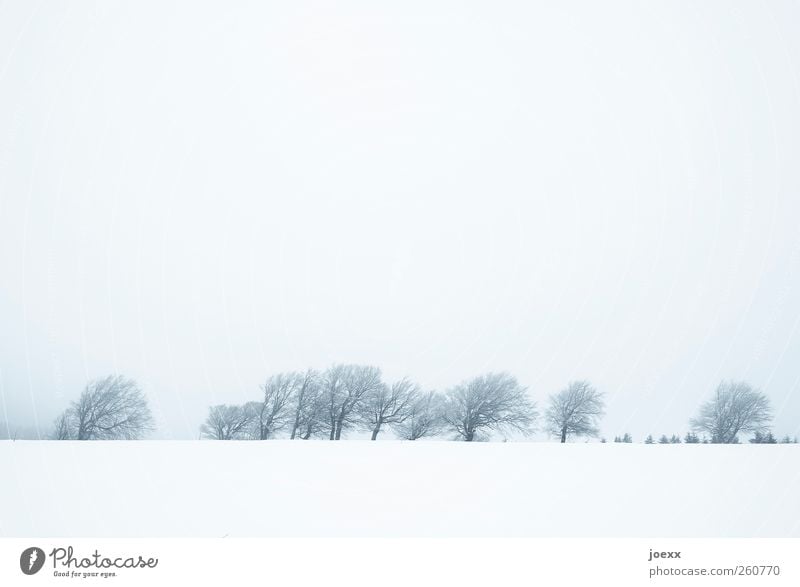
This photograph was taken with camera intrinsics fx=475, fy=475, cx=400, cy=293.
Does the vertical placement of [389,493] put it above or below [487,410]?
below

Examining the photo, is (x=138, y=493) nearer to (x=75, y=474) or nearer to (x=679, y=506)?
(x=75, y=474)

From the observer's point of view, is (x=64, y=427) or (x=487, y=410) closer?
(x=64, y=427)

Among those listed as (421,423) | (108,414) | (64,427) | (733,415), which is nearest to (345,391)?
(421,423)

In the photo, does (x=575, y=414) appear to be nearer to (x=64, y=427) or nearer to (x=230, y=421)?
(x=230, y=421)

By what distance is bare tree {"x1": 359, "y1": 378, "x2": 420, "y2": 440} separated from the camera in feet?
60.4

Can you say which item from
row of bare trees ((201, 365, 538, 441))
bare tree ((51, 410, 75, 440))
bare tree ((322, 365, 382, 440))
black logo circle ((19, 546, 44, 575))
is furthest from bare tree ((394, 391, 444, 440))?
black logo circle ((19, 546, 44, 575))

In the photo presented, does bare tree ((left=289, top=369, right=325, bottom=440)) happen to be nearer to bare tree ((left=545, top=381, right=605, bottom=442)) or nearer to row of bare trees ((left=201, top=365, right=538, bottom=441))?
row of bare trees ((left=201, top=365, right=538, bottom=441))

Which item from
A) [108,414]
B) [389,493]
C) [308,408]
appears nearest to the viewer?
[389,493]

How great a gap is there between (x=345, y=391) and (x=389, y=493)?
15.0m

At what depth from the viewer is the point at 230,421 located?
14.9 m

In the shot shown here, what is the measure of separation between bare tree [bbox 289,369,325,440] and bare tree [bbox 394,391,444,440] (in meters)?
3.33

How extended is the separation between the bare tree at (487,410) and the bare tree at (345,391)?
3.59m

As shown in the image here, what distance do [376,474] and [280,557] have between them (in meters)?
2.65

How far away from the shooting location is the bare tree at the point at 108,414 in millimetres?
10914
